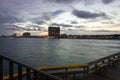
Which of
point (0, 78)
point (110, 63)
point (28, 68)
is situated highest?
point (28, 68)

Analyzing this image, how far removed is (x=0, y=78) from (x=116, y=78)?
9385 mm

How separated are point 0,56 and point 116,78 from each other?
9.50m

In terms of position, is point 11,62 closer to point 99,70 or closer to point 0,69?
point 0,69

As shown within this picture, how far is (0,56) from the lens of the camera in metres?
3.54

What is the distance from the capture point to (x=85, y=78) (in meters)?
11.6

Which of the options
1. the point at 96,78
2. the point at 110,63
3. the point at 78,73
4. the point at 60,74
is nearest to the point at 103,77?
the point at 96,78

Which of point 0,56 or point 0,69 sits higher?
point 0,56

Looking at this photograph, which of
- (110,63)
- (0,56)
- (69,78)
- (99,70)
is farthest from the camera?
(110,63)

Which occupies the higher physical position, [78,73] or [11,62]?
[11,62]

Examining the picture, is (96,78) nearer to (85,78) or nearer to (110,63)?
(85,78)

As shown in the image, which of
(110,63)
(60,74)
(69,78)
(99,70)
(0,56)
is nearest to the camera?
(0,56)

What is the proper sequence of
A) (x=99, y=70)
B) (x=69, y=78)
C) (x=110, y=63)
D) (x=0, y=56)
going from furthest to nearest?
(x=110, y=63) < (x=99, y=70) < (x=69, y=78) < (x=0, y=56)

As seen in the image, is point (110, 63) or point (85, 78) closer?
point (85, 78)

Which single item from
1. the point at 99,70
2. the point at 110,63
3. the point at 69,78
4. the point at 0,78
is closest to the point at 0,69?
the point at 0,78
